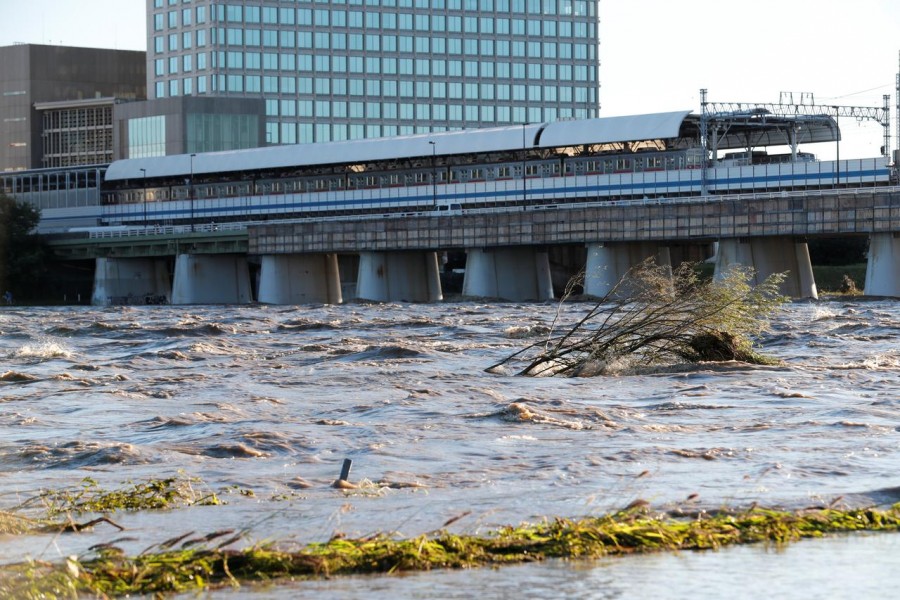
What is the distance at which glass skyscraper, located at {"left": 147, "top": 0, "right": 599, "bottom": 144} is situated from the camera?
157625mm

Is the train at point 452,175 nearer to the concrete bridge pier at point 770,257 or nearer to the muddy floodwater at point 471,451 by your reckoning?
the concrete bridge pier at point 770,257

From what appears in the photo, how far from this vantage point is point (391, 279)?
3588 inches

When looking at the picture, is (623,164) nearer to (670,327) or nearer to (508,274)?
(508,274)

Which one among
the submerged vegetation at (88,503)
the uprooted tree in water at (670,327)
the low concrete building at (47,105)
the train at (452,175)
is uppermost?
the low concrete building at (47,105)

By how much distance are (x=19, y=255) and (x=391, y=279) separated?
104 feet

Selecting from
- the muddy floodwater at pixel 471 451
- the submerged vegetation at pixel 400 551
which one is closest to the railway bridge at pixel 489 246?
the muddy floodwater at pixel 471 451

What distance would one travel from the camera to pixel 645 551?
9.37m

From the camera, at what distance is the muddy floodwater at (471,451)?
8.85 metres

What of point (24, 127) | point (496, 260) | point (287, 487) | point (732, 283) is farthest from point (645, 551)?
point (24, 127)

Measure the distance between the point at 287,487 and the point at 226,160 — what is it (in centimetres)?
10449

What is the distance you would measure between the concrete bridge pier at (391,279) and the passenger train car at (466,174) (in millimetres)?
6379

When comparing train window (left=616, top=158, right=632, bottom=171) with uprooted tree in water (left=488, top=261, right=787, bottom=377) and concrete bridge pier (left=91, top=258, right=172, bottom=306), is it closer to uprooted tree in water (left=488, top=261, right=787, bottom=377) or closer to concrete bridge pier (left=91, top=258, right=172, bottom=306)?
concrete bridge pier (left=91, top=258, right=172, bottom=306)

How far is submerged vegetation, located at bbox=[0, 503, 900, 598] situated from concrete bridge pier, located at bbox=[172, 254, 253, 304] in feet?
295

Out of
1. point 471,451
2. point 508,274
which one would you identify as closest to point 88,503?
point 471,451
